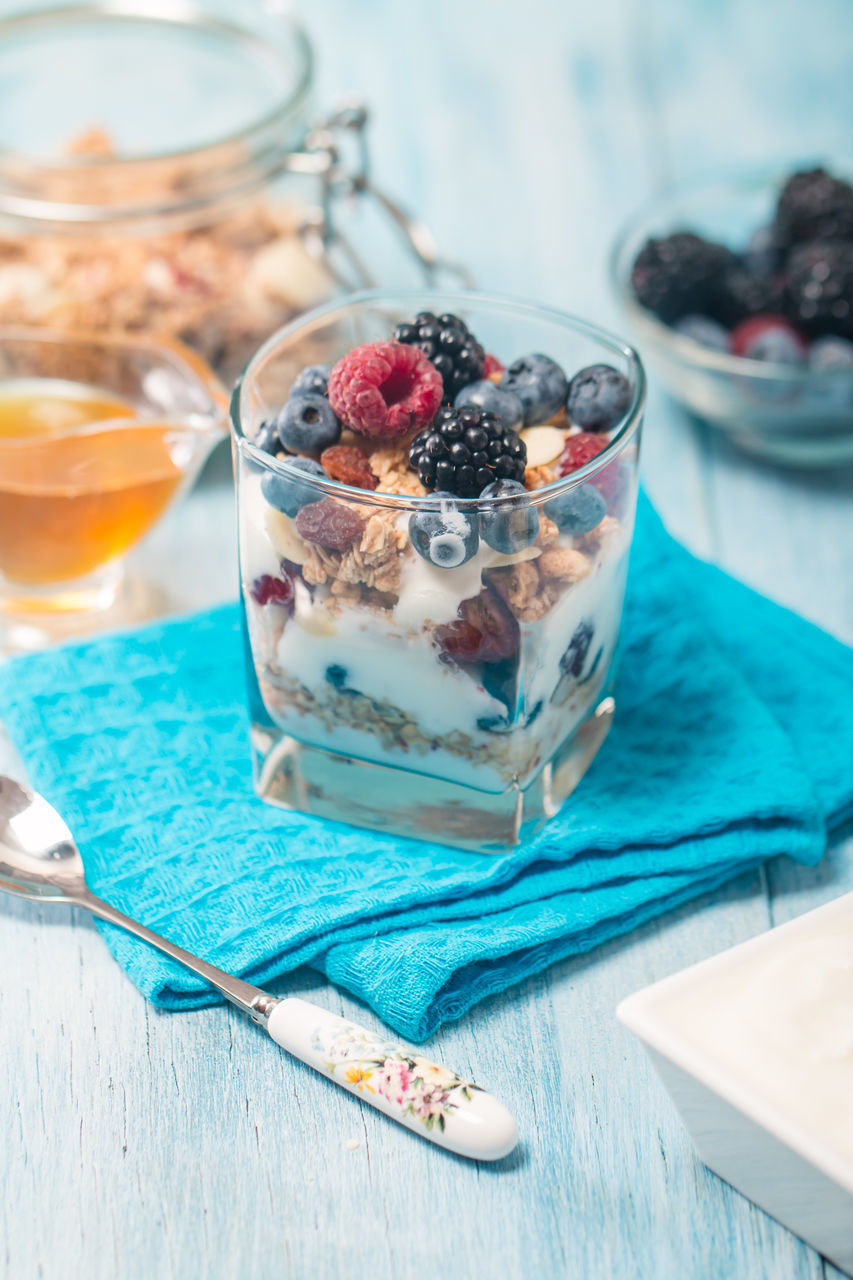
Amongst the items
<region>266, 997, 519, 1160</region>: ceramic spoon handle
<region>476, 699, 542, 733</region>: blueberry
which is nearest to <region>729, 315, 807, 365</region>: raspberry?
<region>476, 699, 542, 733</region>: blueberry

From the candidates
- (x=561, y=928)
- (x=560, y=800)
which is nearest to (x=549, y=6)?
(x=560, y=800)

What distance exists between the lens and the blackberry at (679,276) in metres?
1.38

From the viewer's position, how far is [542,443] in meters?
0.88

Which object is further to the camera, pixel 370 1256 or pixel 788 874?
pixel 788 874

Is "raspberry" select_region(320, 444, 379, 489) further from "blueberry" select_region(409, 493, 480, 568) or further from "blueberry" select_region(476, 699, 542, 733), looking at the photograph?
"blueberry" select_region(476, 699, 542, 733)

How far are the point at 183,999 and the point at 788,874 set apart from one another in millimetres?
463

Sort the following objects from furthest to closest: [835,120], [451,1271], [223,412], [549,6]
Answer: [549,6], [835,120], [223,412], [451,1271]

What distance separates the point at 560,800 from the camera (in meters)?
0.99

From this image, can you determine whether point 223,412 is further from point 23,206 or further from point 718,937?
point 718,937

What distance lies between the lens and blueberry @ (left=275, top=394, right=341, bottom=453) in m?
0.84

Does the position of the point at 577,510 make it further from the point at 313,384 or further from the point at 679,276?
the point at 679,276

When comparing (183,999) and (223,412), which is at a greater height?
(223,412)

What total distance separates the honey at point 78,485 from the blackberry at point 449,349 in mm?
294

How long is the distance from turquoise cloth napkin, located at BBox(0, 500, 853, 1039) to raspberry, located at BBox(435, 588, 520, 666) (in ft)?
0.60
